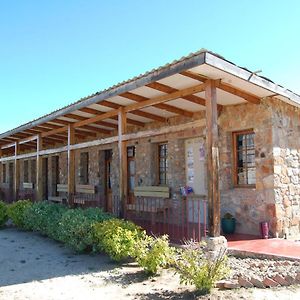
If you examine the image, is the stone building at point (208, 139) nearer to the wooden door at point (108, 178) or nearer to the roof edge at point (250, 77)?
the roof edge at point (250, 77)

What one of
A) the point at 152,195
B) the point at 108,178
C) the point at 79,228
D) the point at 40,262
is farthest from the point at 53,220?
the point at 108,178

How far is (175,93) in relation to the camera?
6.88 m

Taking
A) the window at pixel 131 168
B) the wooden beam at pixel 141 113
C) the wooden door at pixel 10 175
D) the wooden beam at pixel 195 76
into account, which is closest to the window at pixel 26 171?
the wooden door at pixel 10 175

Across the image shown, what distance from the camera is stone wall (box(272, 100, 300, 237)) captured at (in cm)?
730

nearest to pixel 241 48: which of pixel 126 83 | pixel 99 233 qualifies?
pixel 126 83

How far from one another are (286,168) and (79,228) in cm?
451

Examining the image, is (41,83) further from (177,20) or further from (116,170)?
(177,20)

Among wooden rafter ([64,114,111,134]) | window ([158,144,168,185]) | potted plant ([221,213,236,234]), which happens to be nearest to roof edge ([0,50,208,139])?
wooden rafter ([64,114,111,134])

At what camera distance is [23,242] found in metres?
8.60

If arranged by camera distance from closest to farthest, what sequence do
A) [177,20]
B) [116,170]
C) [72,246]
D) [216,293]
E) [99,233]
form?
[216,293], [99,233], [72,246], [177,20], [116,170]

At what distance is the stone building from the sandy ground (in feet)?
4.41

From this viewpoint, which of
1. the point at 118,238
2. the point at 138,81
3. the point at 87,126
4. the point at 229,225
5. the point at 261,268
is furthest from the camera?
the point at 87,126

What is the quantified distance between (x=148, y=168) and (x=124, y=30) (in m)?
3.94

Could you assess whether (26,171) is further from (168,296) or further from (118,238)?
(168,296)
